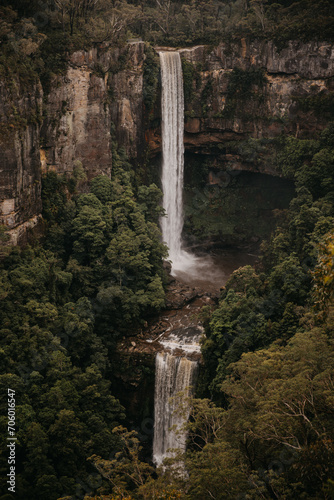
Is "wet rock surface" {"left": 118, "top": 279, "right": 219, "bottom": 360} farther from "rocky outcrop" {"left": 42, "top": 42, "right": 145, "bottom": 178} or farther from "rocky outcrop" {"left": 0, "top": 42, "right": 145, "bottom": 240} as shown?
"rocky outcrop" {"left": 42, "top": 42, "right": 145, "bottom": 178}

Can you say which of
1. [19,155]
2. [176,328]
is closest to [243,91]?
[176,328]

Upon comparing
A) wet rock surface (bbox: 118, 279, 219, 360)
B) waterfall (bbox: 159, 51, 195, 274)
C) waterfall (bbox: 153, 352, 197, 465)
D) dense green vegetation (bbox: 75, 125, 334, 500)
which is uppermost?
waterfall (bbox: 159, 51, 195, 274)

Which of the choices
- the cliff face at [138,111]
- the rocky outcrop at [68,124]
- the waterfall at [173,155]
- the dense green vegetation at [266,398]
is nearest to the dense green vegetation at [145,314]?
the dense green vegetation at [266,398]

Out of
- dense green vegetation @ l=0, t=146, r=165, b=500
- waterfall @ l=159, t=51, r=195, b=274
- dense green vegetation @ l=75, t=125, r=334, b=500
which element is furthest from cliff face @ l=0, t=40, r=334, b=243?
dense green vegetation @ l=75, t=125, r=334, b=500

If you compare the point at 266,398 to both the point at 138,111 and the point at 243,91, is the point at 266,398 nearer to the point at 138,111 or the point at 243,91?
the point at 138,111

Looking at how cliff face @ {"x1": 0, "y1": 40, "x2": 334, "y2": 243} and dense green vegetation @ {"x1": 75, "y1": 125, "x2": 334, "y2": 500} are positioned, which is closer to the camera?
dense green vegetation @ {"x1": 75, "y1": 125, "x2": 334, "y2": 500}

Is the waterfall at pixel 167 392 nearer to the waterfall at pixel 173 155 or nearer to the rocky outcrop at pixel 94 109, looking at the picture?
the waterfall at pixel 173 155
